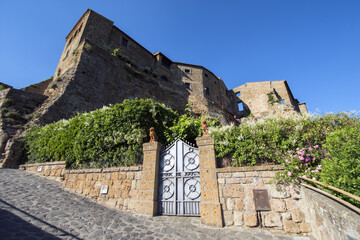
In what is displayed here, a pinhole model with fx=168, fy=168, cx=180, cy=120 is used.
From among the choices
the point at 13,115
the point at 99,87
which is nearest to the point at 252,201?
the point at 13,115

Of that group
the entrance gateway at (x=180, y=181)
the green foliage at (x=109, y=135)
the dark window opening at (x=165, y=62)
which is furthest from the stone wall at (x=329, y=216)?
the dark window opening at (x=165, y=62)

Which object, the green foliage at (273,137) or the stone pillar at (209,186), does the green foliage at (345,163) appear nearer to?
the green foliage at (273,137)

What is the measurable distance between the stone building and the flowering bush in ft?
39.4

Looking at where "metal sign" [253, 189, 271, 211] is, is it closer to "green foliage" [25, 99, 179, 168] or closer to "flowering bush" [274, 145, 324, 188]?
"flowering bush" [274, 145, 324, 188]

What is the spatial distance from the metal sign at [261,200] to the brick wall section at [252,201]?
0.08 m

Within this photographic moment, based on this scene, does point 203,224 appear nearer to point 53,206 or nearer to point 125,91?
point 53,206

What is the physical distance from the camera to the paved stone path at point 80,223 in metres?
3.29

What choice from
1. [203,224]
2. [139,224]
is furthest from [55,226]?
[203,224]

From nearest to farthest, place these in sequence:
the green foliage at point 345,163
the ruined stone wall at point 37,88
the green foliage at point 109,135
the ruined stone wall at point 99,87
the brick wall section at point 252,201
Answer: the green foliage at point 345,163
the brick wall section at point 252,201
the green foliage at point 109,135
the ruined stone wall at point 99,87
the ruined stone wall at point 37,88

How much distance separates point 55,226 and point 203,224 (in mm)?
3261

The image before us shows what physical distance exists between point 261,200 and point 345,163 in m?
1.93

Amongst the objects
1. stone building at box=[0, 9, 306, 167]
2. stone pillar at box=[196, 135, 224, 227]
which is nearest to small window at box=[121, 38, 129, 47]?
stone building at box=[0, 9, 306, 167]

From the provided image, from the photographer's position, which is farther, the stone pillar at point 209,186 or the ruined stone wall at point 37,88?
the ruined stone wall at point 37,88

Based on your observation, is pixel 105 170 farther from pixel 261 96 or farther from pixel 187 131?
pixel 261 96
